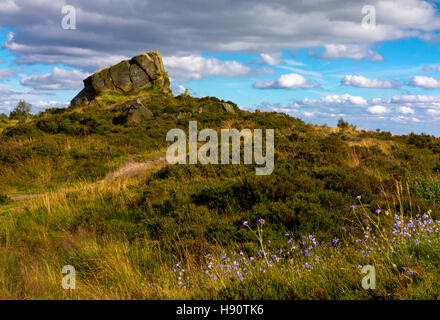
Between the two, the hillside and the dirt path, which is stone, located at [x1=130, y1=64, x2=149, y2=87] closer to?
the hillside

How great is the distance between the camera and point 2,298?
359cm

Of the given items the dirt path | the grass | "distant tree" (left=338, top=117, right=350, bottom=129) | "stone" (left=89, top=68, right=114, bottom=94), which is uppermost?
"stone" (left=89, top=68, right=114, bottom=94)

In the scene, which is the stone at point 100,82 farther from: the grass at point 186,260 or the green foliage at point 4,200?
the grass at point 186,260

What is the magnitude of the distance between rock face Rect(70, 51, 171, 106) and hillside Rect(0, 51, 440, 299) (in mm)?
13506

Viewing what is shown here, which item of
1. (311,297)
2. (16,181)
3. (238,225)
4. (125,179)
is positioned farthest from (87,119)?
(311,297)

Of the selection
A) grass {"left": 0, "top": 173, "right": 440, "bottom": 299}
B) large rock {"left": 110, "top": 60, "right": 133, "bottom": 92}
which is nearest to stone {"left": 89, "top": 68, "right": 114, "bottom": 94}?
large rock {"left": 110, "top": 60, "right": 133, "bottom": 92}

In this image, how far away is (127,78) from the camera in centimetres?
3200

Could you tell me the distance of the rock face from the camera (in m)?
31.4

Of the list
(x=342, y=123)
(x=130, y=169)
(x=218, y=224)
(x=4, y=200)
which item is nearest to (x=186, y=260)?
(x=218, y=224)

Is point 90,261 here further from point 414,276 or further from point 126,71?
point 126,71

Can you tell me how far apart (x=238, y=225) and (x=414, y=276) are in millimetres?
3865

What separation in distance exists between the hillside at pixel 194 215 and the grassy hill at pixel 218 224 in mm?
32

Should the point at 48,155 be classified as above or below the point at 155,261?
above

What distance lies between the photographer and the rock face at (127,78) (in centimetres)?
3144
